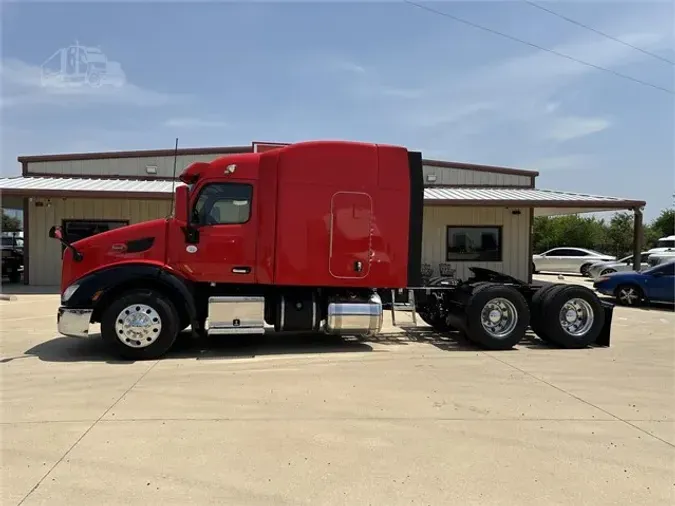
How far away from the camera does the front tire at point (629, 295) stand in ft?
50.6

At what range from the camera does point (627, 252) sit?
4275 centimetres

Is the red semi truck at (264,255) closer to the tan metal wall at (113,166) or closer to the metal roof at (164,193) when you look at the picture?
the metal roof at (164,193)

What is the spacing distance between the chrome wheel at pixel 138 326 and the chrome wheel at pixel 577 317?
6.48 meters

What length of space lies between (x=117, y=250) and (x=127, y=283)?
517mm

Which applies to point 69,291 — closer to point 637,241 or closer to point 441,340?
point 441,340

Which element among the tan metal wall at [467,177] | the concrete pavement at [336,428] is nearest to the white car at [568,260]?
the tan metal wall at [467,177]

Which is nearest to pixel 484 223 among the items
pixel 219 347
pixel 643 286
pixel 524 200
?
pixel 524 200

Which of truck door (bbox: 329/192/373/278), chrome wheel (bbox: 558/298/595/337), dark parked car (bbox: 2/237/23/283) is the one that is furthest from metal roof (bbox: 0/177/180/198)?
chrome wheel (bbox: 558/298/595/337)

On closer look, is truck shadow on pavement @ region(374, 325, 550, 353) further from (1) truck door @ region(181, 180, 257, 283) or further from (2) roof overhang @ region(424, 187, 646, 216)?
(2) roof overhang @ region(424, 187, 646, 216)

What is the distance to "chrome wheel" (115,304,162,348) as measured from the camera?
730 centimetres

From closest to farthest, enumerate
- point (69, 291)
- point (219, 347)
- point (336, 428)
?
point (336, 428), point (69, 291), point (219, 347)

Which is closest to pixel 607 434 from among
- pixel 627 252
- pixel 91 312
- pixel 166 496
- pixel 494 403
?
pixel 494 403

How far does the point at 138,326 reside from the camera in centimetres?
732

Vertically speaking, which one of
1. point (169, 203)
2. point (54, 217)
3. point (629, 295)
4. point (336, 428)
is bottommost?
point (336, 428)
